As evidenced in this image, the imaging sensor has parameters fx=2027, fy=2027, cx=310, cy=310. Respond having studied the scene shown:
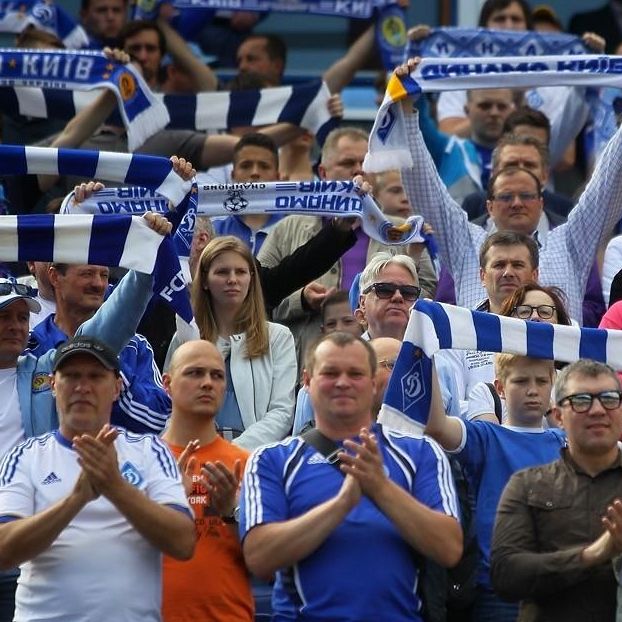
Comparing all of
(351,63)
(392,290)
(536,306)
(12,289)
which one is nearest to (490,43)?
(351,63)

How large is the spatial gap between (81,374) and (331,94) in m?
5.76

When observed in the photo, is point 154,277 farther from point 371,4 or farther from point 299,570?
point 371,4

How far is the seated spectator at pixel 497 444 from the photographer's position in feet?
26.4

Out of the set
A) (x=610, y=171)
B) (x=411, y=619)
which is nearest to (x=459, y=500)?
(x=411, y=619)

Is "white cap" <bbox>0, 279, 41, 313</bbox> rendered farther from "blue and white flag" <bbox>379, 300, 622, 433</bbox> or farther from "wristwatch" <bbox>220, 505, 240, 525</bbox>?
"blue and white flag" <bbox>379, 300, 622, 433</bbox>

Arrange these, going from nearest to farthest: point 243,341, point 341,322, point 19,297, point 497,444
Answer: point 497,444, point 19,297, point 243,341, point 341,322

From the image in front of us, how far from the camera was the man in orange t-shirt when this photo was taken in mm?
7711

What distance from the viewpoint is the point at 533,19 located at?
14.2 metres

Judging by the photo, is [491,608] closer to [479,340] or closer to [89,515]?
[479,340]

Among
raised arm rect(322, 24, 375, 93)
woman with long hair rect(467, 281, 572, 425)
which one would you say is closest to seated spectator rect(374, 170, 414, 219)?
woman with long hair rect(467, 281, 572, 425)

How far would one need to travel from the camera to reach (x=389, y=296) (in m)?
9.19

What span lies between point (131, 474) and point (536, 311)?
7.27 ft

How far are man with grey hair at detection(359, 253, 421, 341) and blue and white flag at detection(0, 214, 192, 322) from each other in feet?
3.68

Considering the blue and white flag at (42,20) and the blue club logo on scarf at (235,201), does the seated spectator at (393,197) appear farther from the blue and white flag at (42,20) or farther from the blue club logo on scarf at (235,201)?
the blue and white flag at (42,20)
